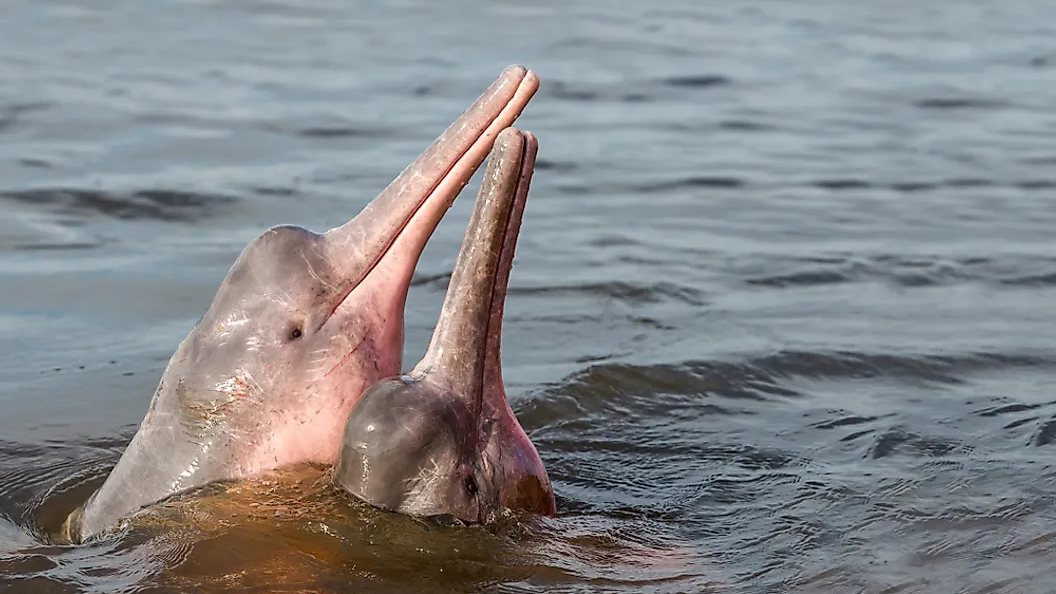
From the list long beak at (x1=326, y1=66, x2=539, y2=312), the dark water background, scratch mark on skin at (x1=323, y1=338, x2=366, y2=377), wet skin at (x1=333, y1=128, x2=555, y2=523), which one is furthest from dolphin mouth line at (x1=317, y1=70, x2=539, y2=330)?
the dark water background

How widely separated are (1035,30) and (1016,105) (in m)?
3.45

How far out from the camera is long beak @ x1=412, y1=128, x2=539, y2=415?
513cm

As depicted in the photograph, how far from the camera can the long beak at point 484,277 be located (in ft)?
16.8

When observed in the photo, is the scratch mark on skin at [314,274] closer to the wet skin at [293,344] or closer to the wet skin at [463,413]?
the wet skin at [293,344]

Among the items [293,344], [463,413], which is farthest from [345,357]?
[463,413]

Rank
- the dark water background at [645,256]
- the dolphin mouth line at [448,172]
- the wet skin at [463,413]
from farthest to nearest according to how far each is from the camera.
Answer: the dark water background at [645,256] < the dolphin mouth line at [448,172] < the wet skin at [463,413]

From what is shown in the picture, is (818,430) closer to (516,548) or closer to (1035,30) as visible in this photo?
(516,548)

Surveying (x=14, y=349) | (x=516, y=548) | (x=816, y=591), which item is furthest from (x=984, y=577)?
(x=14, y=349)

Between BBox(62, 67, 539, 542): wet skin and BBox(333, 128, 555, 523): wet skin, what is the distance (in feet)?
0.95

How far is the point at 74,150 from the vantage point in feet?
40.0

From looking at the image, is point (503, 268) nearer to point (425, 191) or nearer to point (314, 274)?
point (425, 191)

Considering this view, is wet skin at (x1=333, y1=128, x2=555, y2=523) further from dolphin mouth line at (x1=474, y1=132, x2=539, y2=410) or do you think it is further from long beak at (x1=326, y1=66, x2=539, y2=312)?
long beak at (x1=326, y1=66, x2=539, y2=312)

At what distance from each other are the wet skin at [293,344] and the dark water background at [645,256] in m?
0.45

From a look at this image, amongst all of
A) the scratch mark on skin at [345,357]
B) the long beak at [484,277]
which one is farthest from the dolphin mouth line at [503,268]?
the scratch mark on skin at [345,357]
